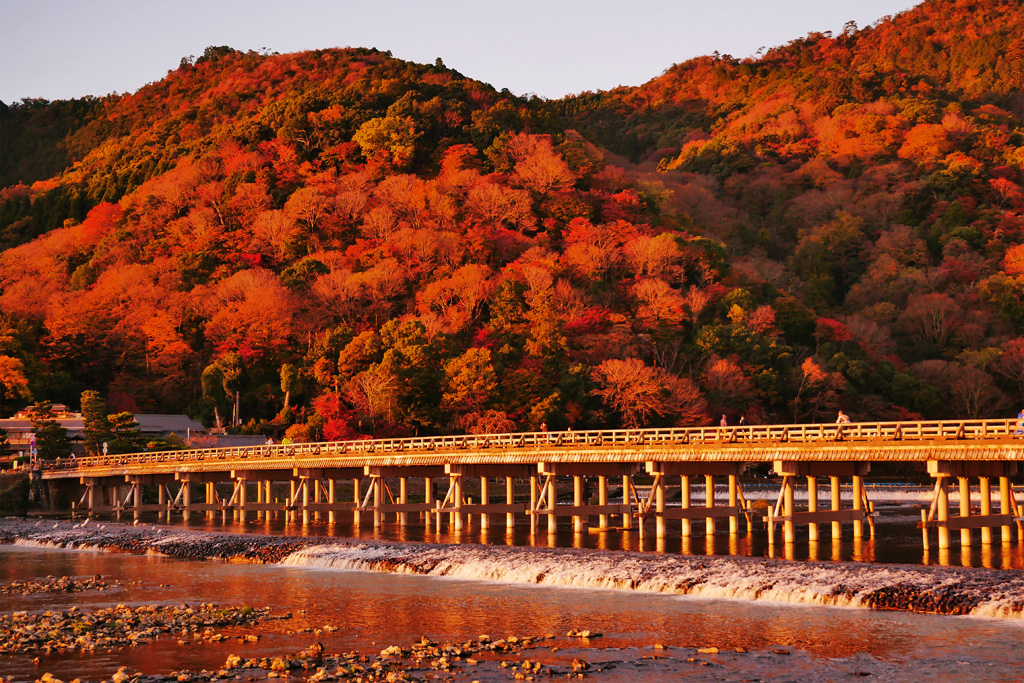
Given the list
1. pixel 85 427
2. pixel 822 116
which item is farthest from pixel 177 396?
pixel 822 116

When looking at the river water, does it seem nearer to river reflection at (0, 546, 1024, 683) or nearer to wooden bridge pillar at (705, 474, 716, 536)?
river reflection at (0, 546, 1024, 683)

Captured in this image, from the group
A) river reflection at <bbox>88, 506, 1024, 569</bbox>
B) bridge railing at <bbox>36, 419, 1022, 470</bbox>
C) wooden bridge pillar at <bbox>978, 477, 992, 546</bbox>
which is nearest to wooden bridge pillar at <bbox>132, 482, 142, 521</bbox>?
bridge railing at <bbox>36, 419, 1022, 470</bbox>

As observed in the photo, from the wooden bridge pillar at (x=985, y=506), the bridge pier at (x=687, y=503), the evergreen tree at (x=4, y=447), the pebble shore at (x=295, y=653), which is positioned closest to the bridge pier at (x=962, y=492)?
the wooden bridge pillar at (x=985, y=506)

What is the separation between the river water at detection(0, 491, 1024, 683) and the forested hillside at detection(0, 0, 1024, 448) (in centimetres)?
3275

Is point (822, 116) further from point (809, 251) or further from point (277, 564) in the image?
point (277, 564)

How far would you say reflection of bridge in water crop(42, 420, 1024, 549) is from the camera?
3322cm

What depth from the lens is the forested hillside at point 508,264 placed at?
7912 centimetres

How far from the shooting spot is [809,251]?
113 meters

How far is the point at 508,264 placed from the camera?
311 feet

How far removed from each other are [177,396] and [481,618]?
226 ft

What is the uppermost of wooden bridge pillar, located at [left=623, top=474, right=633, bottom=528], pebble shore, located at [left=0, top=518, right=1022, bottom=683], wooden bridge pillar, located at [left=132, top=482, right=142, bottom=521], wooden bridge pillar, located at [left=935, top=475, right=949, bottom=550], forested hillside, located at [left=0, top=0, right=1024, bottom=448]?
forested hillside, located at [left=0, top=0, right=1024, bottom=448]

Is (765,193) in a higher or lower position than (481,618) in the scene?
higher

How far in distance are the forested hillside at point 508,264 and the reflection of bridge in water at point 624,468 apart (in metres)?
10.4

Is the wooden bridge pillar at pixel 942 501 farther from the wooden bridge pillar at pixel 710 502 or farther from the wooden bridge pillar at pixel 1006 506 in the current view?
the wooden bridge pillar at pixel 710 502
